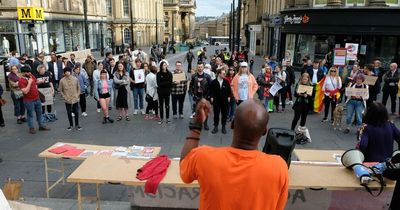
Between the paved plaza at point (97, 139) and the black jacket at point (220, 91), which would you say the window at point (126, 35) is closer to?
the paved plaza at point (97, 139)

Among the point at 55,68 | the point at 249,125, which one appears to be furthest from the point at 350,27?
the point at 249,125

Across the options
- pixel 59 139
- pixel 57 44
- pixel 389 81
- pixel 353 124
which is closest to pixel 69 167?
pixel 59 139

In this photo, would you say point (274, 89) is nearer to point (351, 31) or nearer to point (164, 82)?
point (164, 82)

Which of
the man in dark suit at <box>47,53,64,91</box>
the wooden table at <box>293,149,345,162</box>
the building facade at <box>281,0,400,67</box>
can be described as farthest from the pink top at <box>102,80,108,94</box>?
the building facade at <box>281,0,400,67</box>

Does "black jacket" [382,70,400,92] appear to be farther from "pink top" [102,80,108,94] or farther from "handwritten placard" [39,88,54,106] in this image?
"handwritten placard" [39,88,54,106]

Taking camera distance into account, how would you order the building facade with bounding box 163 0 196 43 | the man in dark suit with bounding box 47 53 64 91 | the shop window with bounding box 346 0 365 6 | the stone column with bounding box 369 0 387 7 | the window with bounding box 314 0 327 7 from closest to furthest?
the man in dark suit with bounding box 47 53 64 91 < the stone column with bounding box 369 0 387 7 < the shop window with bounding box 346 0 365 6 < the window with bounding box 314 0 327 7 < the building facade with bounding box 163 0 196 43

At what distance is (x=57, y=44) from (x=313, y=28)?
21.6 meters

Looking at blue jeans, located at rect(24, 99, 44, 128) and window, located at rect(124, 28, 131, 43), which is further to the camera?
window, located at rect(124, 28, 131, 43)

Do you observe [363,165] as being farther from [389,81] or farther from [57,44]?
[57,44]

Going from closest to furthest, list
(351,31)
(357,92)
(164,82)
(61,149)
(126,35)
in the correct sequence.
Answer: (61,149) → (357,92) → (164,82) → (351,31) → (126,35)

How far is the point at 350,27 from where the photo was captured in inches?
814

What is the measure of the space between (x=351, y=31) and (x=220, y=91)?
14.2 metres

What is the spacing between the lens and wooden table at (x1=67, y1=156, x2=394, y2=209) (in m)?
4.27

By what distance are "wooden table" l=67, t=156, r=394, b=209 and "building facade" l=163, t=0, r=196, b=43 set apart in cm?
8981
